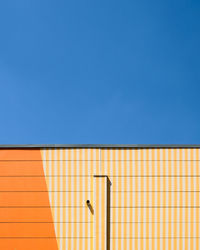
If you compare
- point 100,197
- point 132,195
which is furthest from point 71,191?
point 132,195

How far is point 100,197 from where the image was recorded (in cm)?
909

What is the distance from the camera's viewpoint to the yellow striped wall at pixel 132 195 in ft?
29.6

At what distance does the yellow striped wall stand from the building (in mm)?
36

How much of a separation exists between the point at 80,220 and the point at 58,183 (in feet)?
5.46

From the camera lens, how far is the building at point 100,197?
29.6 ft

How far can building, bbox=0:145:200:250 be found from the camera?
9008 mm

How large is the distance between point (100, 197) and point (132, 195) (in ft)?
4.19

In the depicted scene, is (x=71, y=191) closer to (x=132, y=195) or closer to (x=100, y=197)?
(x=100, y=197)

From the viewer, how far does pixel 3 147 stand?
31.3ft

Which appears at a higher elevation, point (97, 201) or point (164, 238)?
point (97, 201)

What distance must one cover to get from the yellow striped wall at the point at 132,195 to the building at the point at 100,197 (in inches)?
1.4

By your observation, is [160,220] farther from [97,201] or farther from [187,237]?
[97,201]

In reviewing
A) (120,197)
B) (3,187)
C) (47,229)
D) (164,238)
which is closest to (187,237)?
(164,238)

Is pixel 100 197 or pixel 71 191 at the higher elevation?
pixel 71 191
